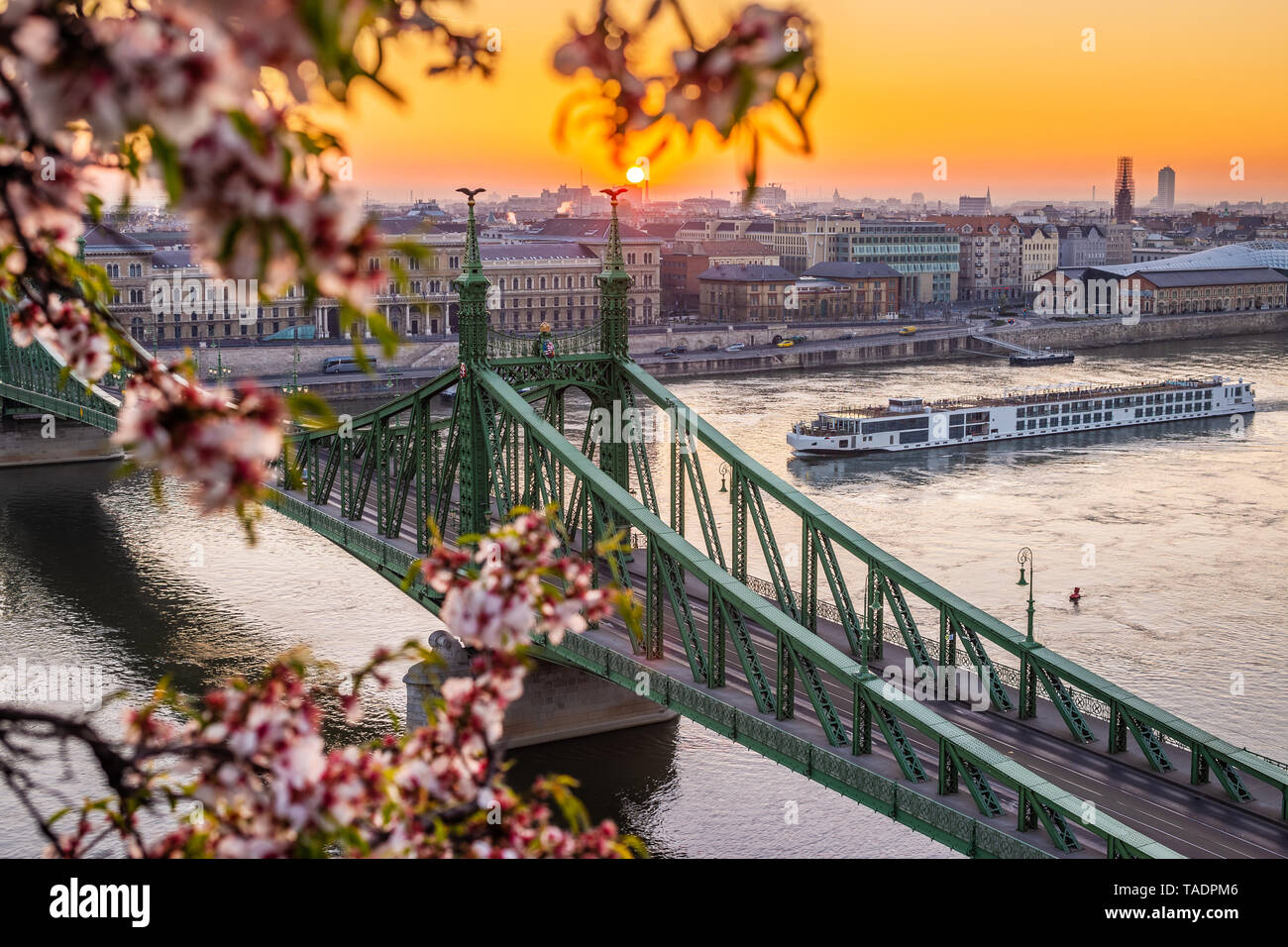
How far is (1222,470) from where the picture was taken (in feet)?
170

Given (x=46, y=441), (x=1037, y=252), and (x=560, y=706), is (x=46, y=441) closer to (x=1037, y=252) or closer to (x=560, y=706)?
(x=560, y=706)

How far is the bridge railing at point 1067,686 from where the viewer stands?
18.9m

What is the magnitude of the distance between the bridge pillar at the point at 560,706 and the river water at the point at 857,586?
272 millimetres

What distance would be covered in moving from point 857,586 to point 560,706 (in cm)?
1023

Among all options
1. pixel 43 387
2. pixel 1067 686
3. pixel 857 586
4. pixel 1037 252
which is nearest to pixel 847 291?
pixel 1037 252

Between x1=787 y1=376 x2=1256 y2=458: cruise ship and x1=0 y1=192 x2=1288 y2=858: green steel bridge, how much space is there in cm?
2502

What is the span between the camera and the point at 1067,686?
22.2 metres

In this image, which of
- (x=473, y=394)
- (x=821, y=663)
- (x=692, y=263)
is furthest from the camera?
(x=692, y=263)

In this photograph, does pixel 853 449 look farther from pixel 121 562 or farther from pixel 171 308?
pixel 171 308

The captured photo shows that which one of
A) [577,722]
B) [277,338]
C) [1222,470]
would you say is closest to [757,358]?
[277,338]

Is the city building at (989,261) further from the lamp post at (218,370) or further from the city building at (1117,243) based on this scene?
the lamp post at (218,370)

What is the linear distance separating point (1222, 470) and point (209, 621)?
1316 inches

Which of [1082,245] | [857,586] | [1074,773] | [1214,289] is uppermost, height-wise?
[1082,245]

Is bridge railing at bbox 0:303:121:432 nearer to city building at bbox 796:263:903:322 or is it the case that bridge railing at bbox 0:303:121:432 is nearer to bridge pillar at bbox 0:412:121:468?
bridge pillar at bbox 0:412:121:468
